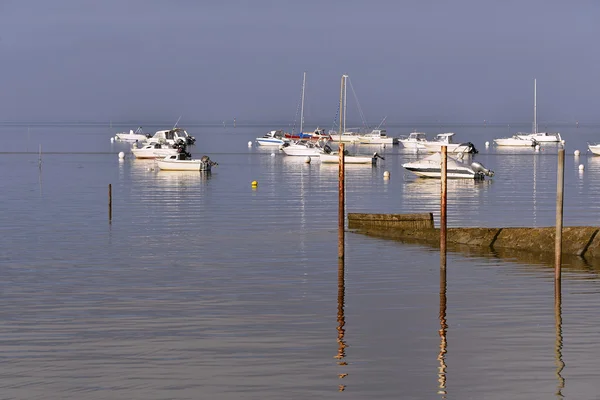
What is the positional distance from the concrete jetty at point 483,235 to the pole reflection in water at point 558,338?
21.6ft

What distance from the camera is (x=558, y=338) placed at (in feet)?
66.1

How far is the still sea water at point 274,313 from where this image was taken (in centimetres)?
1706

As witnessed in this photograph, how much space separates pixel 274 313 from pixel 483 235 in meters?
12.4

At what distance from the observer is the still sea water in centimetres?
1706

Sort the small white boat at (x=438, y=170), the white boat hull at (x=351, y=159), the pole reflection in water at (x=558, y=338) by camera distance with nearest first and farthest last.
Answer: the pole reflection in water at (x=558, y=338) → the small white boat at (x=438, y=170) → the white boat hull at (x=351, y=159)

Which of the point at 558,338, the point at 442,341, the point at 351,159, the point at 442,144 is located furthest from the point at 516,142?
the point at 442,341

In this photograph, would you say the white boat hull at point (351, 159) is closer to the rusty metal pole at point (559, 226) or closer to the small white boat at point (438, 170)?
the small white boat at point (438, 170)

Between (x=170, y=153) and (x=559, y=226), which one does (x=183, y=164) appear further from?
(x=559, y=226)

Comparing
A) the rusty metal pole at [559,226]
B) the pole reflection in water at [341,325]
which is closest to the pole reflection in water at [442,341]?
the pole reflection in water at [341,325]

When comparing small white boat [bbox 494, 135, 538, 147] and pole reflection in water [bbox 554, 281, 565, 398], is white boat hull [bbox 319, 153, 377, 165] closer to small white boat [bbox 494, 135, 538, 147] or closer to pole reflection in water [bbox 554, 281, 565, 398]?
small white boat [bbox 494, 135, 538, 147]

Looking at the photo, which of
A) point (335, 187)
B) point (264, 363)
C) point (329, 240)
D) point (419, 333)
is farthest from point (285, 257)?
point (335, 187)

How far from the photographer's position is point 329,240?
121 feet

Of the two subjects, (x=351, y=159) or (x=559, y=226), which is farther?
(x=351, y=159)

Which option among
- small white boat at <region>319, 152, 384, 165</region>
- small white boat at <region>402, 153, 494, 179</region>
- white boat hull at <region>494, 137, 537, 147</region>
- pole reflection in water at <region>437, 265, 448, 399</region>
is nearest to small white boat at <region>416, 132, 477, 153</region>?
white boat hull at <region>494, 137, 537, 147</region>
